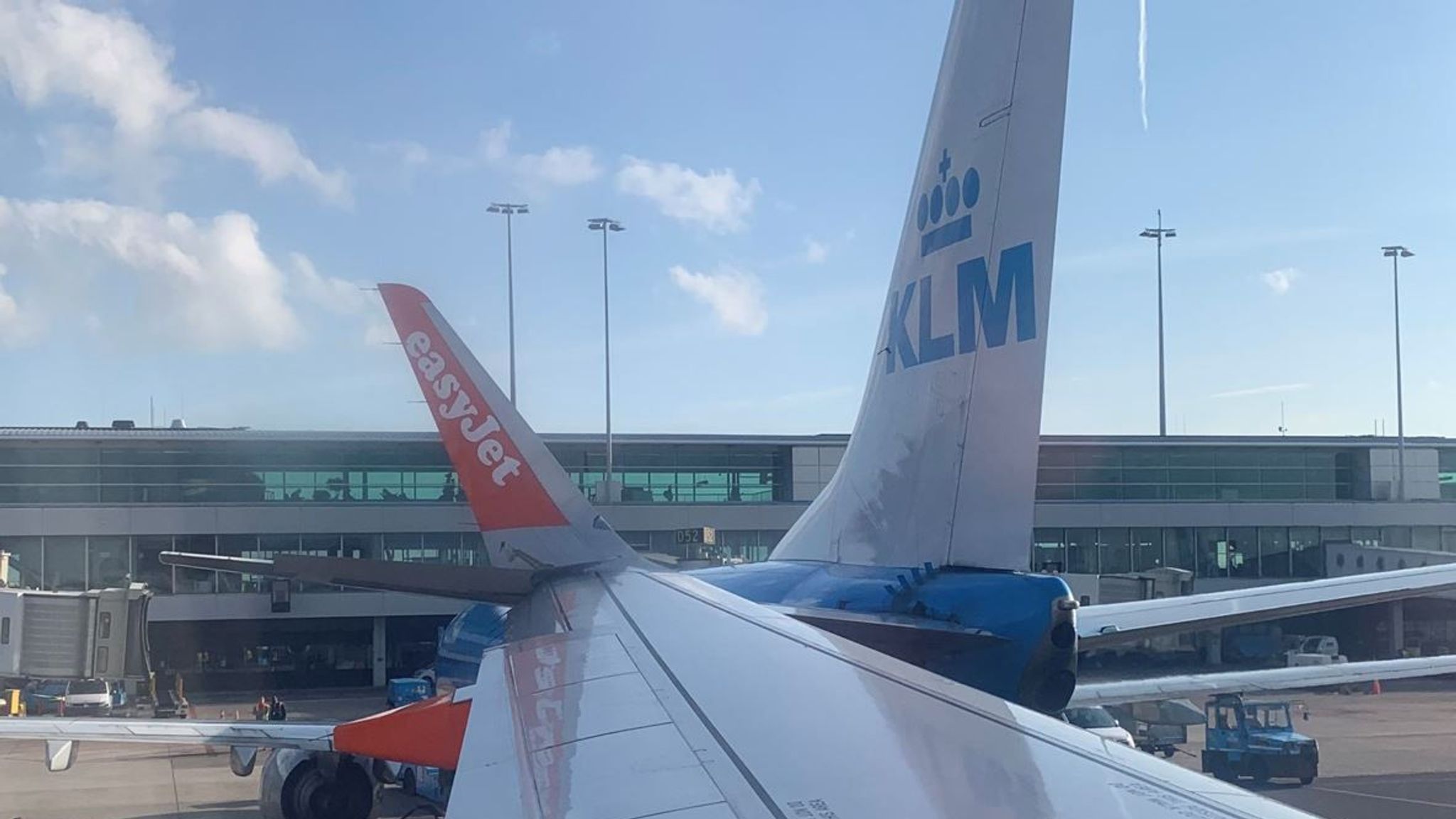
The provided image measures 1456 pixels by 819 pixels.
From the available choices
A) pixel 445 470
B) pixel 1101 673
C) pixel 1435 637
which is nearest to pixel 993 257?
pixel 445 470

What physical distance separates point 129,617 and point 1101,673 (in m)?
29.1

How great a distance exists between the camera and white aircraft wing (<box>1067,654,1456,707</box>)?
1305cm

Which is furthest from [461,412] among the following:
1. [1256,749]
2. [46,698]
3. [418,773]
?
[46,698]

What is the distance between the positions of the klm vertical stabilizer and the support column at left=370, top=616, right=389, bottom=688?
28818 mm

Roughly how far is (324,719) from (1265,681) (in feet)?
68.0

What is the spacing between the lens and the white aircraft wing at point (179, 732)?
12883 mm

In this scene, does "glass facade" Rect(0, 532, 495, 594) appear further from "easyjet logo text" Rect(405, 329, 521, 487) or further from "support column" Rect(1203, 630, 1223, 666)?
"support column" Rect(1203, 630, 1223, 666)

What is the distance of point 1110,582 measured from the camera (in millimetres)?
29828

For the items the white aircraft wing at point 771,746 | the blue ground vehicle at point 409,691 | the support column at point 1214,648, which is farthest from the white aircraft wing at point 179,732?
the support column at point 1214,648

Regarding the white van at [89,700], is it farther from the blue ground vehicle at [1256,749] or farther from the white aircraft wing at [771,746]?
the white aircraft wing at [771,746]

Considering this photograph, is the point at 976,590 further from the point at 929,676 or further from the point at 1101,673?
the point at 1101,673

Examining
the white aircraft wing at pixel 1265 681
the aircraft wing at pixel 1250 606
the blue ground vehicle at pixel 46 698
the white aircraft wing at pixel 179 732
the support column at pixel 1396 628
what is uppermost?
the aircraft wing at pixel 1250 606

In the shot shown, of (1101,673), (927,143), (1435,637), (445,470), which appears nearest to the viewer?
(927,143)

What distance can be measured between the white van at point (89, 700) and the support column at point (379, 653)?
6.90m
